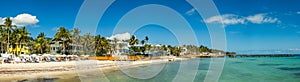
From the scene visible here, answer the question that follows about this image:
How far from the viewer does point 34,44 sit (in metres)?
65.3

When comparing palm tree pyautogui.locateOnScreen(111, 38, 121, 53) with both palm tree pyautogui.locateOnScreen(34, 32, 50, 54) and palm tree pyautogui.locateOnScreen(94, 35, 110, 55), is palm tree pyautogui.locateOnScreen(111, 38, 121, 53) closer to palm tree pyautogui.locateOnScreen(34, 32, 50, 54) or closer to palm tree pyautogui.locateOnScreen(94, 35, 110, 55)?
palm tree pyautogui.locateOnScreen(94, 35, 110, 55)

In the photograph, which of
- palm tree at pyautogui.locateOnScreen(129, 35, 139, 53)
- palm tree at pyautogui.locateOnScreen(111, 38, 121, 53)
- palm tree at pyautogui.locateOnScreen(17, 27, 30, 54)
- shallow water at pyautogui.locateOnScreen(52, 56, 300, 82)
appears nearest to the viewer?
shallow water at pyautogui.locateOnScreen(52, 56, 300, 82)

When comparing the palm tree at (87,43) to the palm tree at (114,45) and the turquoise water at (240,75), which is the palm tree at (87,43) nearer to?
the palm tree at (114,45)

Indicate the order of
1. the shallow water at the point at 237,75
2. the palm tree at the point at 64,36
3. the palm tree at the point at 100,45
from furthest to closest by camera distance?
the palm tree at the point at 100,45 → the palm tree at the point at 64,36 → the shallow water at the point at 237,75

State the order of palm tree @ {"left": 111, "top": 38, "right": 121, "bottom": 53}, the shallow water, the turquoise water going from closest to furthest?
the shallow water → the turquoise water → palm tree @ {"left": 111, "top": 38, "right": 121, "bottom": 53}

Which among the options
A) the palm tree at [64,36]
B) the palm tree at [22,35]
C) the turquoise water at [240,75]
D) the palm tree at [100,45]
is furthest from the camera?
the palm tree at [100,45]

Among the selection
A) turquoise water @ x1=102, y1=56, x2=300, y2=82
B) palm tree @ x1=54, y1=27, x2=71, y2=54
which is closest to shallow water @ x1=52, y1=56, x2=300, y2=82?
turquoise water @ x1=102, y1=56, x2=300, y2=82

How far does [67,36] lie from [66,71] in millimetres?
30302

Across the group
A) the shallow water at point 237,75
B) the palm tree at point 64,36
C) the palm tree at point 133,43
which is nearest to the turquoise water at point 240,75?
the shallow water at point 237,75

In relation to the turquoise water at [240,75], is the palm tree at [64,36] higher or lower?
higher

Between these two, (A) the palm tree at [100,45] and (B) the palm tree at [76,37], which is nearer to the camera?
(B) the palm tree at [76,37]

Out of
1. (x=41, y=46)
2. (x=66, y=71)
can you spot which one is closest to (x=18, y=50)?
(x=41, y=46)

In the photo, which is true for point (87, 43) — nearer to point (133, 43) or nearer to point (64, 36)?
point (64, 36)

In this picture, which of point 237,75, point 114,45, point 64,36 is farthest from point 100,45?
point 237,75
